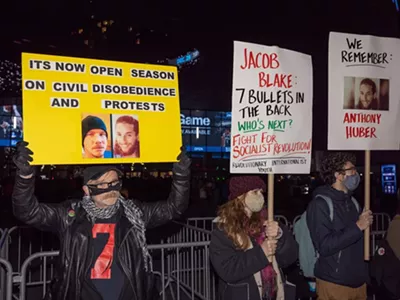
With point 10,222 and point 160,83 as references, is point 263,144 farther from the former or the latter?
point 10,222

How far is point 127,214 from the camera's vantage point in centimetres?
357

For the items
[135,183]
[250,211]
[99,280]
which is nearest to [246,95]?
[250,211]

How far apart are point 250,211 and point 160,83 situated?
1317 millimetres

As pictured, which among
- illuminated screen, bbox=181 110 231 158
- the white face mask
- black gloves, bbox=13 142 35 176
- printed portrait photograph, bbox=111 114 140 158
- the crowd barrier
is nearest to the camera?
black gloves, bbox=13 142 35 176

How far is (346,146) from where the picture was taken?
→ 4762mm

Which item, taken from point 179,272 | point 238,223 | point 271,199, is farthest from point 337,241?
point 179,272

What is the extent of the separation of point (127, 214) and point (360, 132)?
2627mm

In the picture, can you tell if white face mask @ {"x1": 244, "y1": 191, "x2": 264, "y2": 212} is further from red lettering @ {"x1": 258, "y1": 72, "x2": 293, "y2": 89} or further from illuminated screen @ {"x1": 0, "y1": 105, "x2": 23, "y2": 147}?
illuminated screen @ {"x1": 0, "y1": 105, "x2": 23, "y2": 147}

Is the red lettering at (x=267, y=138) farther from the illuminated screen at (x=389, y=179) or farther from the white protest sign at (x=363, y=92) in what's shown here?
the illuminated screen at (x=389, y=179)

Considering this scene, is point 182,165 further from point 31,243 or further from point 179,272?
point 31,243

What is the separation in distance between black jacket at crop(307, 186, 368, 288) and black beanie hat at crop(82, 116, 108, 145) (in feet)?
7.20

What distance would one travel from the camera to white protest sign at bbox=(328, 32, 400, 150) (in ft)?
15.6

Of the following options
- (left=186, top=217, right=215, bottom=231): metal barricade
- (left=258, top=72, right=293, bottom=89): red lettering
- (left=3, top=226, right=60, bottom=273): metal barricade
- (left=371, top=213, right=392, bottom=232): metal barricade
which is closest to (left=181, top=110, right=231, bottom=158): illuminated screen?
(left=371, top=213, right=392, bottom=232): metal barricade

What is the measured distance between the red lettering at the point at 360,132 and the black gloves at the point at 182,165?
189 centimetres
